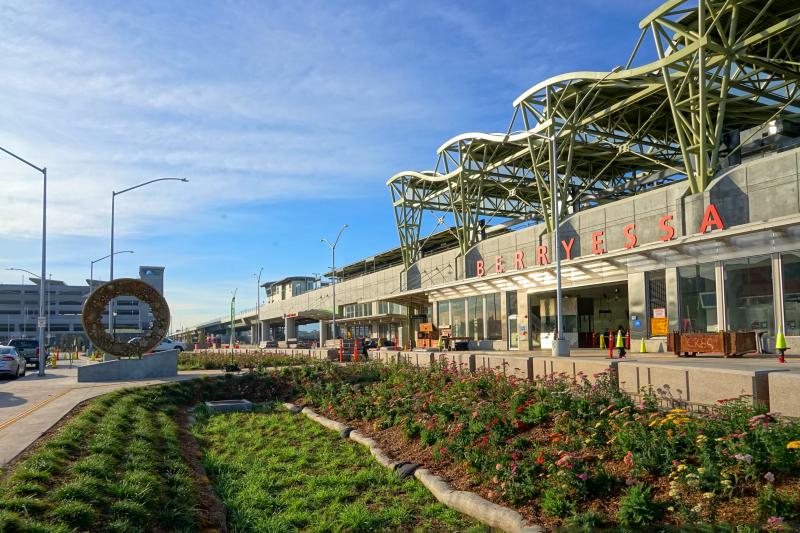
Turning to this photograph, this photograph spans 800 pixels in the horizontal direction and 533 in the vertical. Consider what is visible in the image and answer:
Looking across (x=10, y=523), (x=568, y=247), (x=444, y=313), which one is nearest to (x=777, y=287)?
(x=568, y=247)

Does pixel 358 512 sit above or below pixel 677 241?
below

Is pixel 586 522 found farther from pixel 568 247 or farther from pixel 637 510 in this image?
pixel 568 247

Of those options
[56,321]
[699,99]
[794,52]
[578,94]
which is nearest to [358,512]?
[699,99]

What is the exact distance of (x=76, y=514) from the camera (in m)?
7.27

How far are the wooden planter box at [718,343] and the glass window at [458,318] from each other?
2603 centimetres

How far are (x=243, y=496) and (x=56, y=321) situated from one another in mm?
154845

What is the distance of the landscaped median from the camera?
7484 millimetres

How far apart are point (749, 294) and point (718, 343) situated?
17.6 feet

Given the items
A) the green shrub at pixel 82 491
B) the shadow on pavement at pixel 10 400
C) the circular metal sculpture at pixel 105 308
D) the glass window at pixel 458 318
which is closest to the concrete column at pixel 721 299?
the glass window at pixel 458 318

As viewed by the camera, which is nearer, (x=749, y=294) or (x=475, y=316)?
(x=749, y=294)

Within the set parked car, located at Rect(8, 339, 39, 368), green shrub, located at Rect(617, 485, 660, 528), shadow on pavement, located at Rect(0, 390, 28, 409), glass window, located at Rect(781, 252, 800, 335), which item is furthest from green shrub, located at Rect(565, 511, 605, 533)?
parked car, located at Rect(8, 339, 39, 368)

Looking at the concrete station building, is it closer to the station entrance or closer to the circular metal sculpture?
the station entrance

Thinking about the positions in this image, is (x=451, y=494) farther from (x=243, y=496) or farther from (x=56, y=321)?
(x=56, y=321)

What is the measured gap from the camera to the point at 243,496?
10.4 meters
